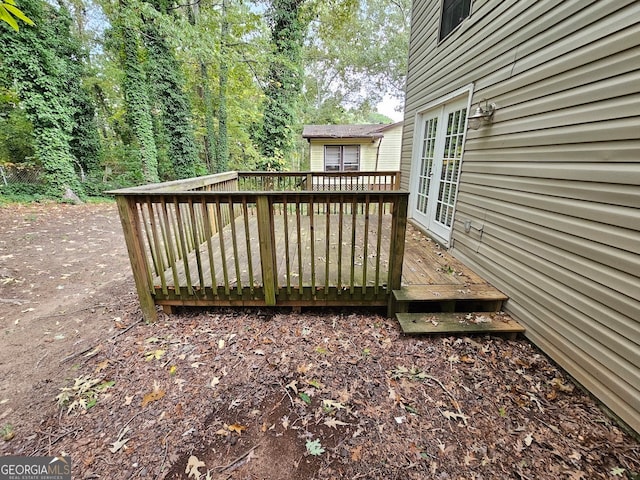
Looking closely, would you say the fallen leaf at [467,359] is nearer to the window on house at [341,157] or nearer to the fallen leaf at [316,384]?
the fallen leaf at [316,384]

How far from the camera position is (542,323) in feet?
7.53

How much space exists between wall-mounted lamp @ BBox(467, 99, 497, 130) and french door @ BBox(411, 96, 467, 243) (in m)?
0.31

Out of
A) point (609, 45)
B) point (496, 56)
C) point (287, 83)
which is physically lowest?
point (609, 45)

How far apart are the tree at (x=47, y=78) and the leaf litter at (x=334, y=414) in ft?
29.6

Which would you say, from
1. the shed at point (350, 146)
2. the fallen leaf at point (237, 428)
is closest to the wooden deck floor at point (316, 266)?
the fallen leaf at point (237, 428)

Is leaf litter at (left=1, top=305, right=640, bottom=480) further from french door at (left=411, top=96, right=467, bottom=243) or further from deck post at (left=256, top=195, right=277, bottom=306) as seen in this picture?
french door at (left=411, top=96, right=467, bottom=243)

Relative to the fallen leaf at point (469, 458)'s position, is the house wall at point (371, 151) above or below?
above

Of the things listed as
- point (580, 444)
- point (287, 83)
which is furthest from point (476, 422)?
point (287, 83)

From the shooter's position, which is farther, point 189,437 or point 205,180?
point 205,180

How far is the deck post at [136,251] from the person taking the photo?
2490 millimetres

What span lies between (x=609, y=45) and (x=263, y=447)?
3286 millimetres

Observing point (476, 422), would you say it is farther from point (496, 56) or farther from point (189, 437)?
point (496, 56)

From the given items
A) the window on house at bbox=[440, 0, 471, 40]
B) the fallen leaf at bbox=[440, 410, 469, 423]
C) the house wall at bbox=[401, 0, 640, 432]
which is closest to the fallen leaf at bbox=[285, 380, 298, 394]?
the fallen leaf at bbox=[440, 410, 469, 423]

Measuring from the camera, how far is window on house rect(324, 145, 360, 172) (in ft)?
40.5
